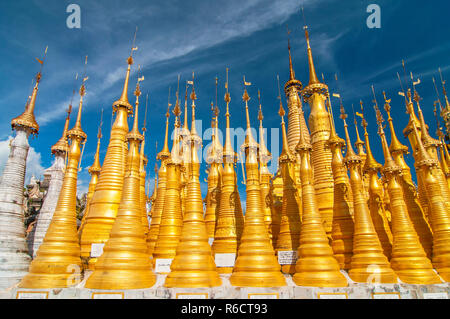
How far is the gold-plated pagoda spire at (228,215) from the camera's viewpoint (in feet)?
60.7

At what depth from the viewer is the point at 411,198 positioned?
21641 mm

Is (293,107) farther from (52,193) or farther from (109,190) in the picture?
(52,193)

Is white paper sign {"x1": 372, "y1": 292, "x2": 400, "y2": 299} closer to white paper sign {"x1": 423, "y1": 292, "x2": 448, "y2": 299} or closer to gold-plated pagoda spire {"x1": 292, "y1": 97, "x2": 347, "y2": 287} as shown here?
gold-plated pagoda spire {"x1": 292, "y1": 97, "x2": 347, "y2": 287}

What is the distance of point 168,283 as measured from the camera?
1366 centimetres

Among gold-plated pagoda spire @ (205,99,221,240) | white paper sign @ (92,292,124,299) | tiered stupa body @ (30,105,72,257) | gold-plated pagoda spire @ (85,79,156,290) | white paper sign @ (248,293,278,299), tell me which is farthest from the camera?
tiered stupa body @ (30,105,72,257)

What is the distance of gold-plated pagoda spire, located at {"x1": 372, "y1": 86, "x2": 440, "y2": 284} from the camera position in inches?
595

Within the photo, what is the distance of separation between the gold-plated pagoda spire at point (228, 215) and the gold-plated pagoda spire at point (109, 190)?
7.15m

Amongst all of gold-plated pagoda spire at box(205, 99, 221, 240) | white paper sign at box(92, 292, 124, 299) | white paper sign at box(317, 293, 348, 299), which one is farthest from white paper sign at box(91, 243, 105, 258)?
white paper sign at box(317, 293, 348, 299)

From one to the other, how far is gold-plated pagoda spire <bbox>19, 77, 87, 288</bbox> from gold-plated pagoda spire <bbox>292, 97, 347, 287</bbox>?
1181 centimetres

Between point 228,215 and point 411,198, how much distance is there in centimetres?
1416

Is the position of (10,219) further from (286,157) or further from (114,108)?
(286,157)

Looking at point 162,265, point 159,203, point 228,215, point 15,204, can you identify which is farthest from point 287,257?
point 15,204

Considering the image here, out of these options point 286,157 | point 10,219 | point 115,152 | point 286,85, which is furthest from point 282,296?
point 286,85
